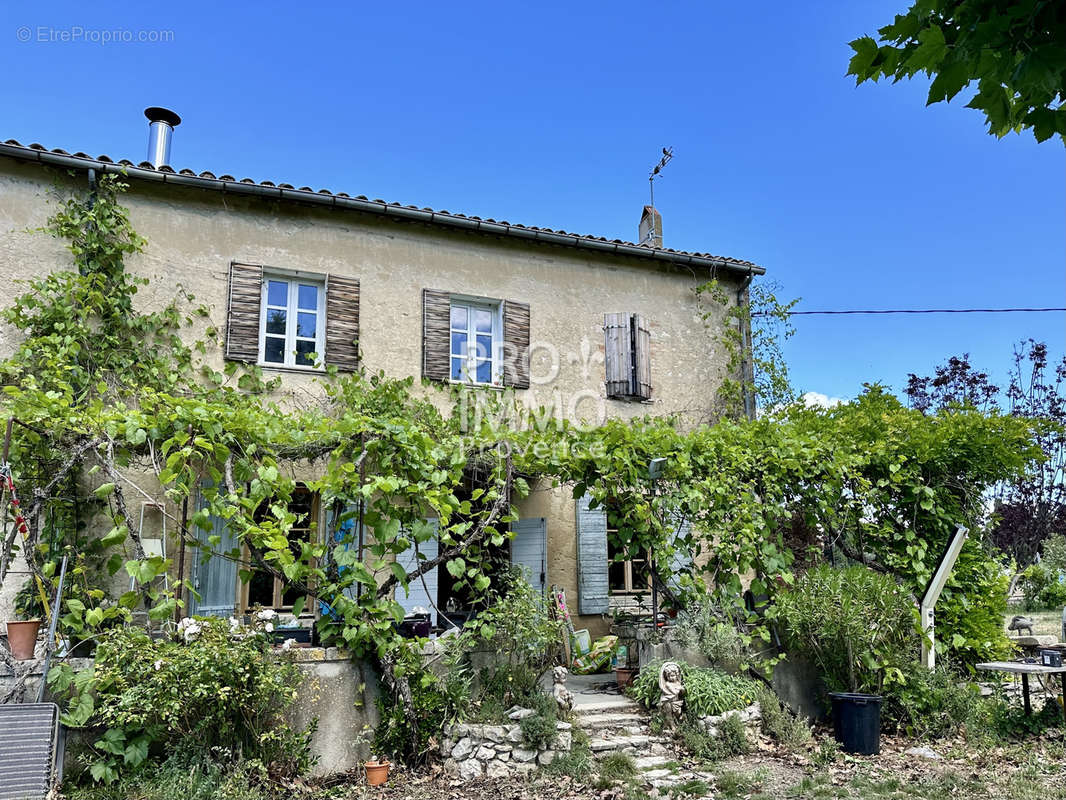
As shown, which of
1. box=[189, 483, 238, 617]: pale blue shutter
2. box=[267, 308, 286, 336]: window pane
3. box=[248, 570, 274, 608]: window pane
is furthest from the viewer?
box=[267, 308, 286, 336]: window pane

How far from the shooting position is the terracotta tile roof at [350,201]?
8.22 m

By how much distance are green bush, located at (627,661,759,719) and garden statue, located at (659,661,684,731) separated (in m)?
0.07

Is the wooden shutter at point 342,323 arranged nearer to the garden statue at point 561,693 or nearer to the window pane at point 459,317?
the window pane at point 459,317

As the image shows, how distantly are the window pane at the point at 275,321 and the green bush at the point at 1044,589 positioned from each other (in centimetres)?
1735

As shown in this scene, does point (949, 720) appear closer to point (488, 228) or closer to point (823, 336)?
point (823, 336)

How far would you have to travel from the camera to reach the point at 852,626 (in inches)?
287

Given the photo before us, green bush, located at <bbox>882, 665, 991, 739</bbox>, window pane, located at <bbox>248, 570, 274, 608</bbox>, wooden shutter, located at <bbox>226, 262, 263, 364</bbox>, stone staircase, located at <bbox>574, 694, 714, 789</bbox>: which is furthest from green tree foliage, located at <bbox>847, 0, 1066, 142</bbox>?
window pane, located at <bbox>248, 570, 274, 608</bbox>

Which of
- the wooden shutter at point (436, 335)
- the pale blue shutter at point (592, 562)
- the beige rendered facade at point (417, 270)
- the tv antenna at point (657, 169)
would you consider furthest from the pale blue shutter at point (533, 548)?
→ the tv antenna at point (657, 169)

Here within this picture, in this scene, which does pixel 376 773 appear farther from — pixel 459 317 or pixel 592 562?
pixel 459 317

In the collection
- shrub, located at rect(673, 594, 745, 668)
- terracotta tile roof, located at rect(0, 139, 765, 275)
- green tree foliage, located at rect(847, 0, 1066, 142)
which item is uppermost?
terracotta tile roof, located at rect(0, 139, 765, 275)

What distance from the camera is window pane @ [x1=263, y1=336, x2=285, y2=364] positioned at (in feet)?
29.8

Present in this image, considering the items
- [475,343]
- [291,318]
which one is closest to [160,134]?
[291,318]

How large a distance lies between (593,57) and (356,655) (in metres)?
7.39

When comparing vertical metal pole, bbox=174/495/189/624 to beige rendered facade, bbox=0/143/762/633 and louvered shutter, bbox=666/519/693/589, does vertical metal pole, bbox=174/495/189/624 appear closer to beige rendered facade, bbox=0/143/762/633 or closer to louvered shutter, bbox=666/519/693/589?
beige rendered facade, bbox=0/143/762/633
